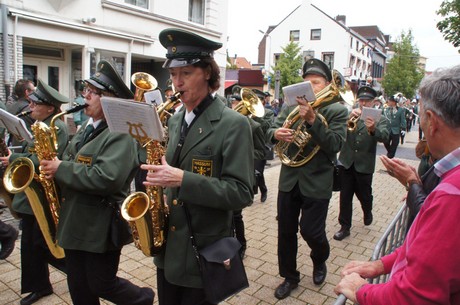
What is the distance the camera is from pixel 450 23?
1114 cm

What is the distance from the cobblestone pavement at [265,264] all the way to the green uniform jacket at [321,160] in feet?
3.56

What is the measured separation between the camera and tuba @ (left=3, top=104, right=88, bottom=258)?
9.88 feet

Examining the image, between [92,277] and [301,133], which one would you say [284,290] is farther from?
[92,277]

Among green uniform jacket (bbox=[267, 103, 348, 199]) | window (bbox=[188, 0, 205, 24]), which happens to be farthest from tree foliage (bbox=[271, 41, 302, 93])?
green uniform jacket (bbox=[267, 103, 348, 199])

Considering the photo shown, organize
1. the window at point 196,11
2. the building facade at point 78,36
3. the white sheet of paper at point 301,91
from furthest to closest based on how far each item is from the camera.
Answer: the window at point 196,11 < the building facade at point 78,36 < the white sheet of paper at point 301,91

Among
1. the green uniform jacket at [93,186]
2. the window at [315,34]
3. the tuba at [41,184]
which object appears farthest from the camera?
the window at [315,34]

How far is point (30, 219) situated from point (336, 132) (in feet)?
10.4

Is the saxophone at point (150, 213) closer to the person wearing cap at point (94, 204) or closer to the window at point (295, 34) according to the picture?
the person wearing cap at point (94, 204)

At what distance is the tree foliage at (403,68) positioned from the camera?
38.2 metres

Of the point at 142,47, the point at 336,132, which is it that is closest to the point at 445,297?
the point at 336,132

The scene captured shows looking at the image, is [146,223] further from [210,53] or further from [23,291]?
[23,291]

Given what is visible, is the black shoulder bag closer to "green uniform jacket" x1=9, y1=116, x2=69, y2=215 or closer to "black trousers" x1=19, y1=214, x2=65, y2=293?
"green uniform jacket" x1=9, y1=116, x2=69, y2=215

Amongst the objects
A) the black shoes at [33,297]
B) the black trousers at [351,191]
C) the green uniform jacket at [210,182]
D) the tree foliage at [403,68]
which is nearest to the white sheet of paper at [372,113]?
the black trousers at [351,191]

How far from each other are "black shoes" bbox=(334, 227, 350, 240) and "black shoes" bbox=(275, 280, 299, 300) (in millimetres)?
1883
